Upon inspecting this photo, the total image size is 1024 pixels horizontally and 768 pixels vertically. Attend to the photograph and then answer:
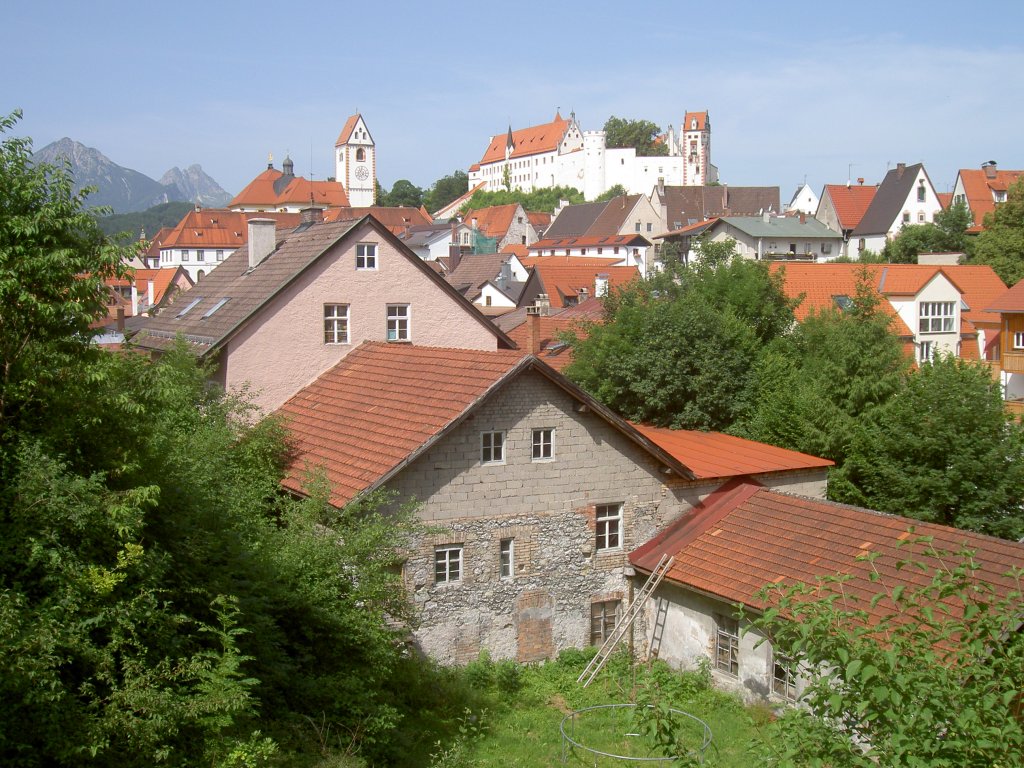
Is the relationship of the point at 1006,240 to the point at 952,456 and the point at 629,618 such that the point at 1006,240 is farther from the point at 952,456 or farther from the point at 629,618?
the point at 629,618

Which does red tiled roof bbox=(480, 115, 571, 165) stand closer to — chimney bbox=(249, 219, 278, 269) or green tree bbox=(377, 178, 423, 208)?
green tree bbox=(377, 178, 423, 208)

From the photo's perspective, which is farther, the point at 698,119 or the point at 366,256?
the point at 698,119

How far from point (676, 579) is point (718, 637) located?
1.23 m

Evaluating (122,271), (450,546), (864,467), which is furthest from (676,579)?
(122,271)

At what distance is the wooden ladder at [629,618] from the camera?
709 inches

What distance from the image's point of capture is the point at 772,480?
2106cm

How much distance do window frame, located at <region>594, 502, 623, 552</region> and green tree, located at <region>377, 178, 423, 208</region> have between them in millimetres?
149044

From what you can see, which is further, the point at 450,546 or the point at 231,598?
the point at 450,546

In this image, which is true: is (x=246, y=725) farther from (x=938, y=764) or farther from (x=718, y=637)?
(x=718, y=637)

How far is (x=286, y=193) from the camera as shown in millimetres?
135125

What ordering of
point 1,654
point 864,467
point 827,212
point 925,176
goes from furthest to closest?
point 827,212, point 925,176, point 864,467, point 1,654

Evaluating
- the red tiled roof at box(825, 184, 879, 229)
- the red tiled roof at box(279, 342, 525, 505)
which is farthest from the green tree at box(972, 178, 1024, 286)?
the red tiled roof at box(279, 342, 525, 505)

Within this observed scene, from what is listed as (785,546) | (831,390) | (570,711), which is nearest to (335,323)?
(570,711)

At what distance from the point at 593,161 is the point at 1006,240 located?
321ft
